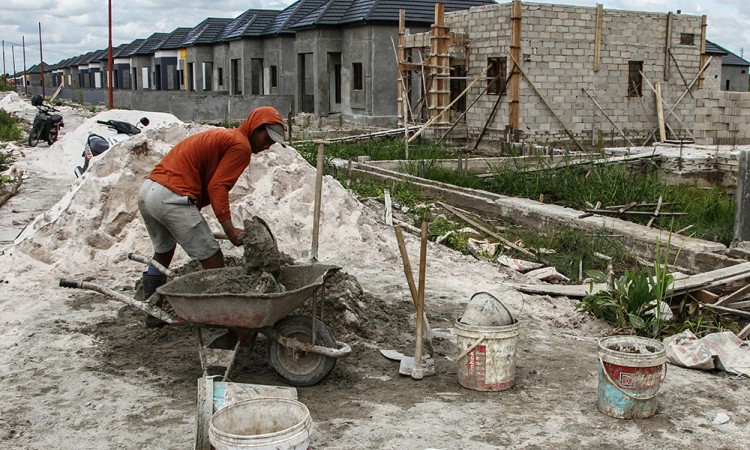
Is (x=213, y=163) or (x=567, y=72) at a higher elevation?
(x=567, y=72)

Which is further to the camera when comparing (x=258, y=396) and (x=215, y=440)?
(x=258, y=396)

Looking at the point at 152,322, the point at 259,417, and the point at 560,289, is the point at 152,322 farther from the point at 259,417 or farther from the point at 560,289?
the point at 560,289

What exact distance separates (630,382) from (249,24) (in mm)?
32973

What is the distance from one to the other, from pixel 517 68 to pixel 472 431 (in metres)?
15.9

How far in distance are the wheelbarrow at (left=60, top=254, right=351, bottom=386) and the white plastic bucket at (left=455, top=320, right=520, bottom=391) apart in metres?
0.76

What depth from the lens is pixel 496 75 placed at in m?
20.4

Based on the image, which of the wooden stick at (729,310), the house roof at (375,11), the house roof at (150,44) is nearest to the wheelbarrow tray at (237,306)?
the wooden stick at (729,310)

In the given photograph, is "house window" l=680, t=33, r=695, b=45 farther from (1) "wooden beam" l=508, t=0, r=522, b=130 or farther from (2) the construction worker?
(2) the construction worker

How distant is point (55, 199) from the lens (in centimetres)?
1334

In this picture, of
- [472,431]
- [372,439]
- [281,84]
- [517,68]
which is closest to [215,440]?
[372,439]

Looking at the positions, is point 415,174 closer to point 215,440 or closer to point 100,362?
point 100,362

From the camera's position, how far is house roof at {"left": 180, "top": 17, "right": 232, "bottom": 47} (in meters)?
39.7

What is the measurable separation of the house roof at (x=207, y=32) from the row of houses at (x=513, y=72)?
10.9 meters

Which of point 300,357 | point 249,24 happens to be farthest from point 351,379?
point 249,24
